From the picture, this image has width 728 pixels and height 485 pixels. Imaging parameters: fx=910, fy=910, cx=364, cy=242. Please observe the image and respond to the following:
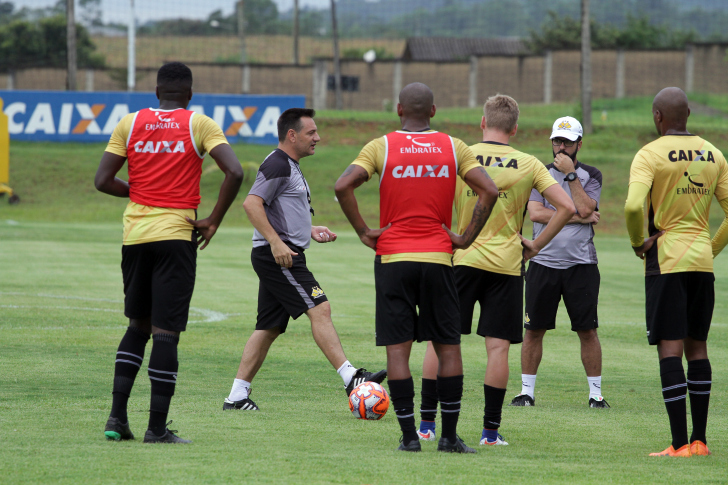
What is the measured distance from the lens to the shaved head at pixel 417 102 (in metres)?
5.61

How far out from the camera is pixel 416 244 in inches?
217

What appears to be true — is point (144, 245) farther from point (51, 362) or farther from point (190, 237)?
point (51, 362)

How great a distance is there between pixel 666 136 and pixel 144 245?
344 centimetres

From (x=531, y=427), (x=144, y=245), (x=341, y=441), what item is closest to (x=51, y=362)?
(x=144, y=245)

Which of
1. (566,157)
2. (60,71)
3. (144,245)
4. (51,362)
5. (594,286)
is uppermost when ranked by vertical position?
(60,71)

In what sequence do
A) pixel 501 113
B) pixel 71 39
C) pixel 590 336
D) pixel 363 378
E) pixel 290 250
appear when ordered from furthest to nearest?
1. pixel 71 39
2. pixel 590 336
3. pixel 363 378
4. pixel 290 250
5. pixel 501 113

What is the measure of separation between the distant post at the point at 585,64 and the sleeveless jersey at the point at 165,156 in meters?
33.7

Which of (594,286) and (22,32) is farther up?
(22,32)

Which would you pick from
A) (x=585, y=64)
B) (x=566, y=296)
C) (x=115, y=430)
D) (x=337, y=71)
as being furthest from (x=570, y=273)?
(x=337, y=71)

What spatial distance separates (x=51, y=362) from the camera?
8.45 metres

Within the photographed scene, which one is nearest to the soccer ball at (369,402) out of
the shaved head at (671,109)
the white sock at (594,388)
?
the white sock at (594,388)

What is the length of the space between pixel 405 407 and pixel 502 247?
129cm

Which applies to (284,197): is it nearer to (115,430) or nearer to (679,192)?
(115,430)

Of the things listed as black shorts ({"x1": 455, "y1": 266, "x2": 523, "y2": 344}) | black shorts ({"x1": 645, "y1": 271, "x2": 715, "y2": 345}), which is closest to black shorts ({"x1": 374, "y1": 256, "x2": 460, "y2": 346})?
black shorts ({"x1": 455, "y1": 266, "x2": 523, "y2": 344})
